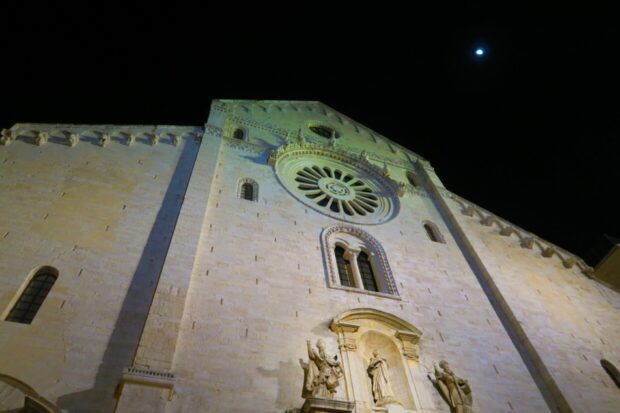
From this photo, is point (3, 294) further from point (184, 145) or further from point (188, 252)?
point (184, 145)

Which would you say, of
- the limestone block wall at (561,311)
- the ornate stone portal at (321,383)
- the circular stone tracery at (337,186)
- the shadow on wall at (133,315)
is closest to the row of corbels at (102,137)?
the shadow on wall at (133,315)

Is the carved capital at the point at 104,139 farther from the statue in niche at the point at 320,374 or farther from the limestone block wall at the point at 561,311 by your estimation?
the limestone block wall at the point at 561,311

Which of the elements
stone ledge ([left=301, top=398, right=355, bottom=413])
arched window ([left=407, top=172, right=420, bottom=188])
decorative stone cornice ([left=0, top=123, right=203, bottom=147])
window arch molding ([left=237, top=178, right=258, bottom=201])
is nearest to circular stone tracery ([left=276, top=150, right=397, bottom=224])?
window arch molding ([left=237, top=178, right=258, bottom=201])

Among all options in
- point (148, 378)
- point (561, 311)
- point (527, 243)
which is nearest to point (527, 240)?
point (527, 243)

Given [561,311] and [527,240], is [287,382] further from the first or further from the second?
[527,240]

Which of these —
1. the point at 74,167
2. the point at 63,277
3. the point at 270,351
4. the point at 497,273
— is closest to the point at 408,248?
the point at 497,273

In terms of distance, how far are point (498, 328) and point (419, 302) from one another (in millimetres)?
2444

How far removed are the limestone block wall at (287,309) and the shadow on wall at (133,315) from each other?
2.82 feet

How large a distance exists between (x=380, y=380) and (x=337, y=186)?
29.1 ft

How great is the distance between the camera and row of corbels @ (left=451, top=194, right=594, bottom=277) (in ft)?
50.1

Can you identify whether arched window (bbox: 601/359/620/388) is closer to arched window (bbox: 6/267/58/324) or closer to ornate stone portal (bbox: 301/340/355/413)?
ornate stone portal (bbox: 301/340/355/413)

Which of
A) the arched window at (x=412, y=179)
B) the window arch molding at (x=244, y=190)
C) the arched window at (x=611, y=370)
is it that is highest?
the arched window at (x=412, y=179)

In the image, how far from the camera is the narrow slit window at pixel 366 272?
11430 mm

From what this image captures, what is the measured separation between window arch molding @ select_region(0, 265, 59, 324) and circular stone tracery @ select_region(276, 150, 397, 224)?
24.5ft
